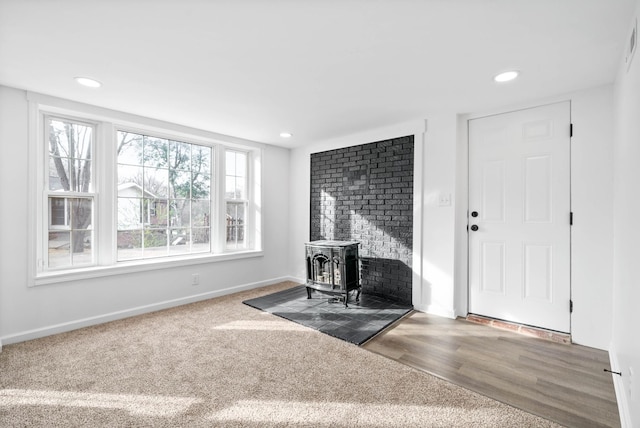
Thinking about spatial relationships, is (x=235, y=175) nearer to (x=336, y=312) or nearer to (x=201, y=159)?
(x=201, y=159)

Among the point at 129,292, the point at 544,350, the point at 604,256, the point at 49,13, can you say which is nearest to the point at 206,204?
the point at 129,292

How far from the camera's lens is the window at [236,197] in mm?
4438

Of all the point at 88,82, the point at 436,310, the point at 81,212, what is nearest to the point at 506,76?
the point at 436,310

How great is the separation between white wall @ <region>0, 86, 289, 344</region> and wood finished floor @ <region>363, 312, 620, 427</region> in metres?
2.42

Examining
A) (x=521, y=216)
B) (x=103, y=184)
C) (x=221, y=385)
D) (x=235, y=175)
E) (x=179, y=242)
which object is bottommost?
(x=221, y=385)

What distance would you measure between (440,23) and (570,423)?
235 centimetres

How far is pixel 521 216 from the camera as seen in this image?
2969 millimetres

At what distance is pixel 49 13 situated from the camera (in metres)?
1.63

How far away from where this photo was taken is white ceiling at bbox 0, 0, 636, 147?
1.61 meters

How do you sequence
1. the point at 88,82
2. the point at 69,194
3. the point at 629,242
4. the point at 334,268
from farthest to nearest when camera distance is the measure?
the point at 334,268, the point at 69,194, the point at 88,82, the point at 629,242

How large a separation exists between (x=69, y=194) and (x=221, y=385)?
8.19ft

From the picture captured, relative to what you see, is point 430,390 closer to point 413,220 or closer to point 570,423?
A: point 570,423

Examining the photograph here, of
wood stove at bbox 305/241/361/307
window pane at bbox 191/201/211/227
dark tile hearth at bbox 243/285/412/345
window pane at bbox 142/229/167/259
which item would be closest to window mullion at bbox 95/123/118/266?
window pane at bbox 142/229/167/259

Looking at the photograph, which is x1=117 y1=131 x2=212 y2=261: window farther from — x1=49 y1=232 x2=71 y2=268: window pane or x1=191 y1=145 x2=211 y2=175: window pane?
x1=49 y1=232 x2=71 y2=268: window pane
